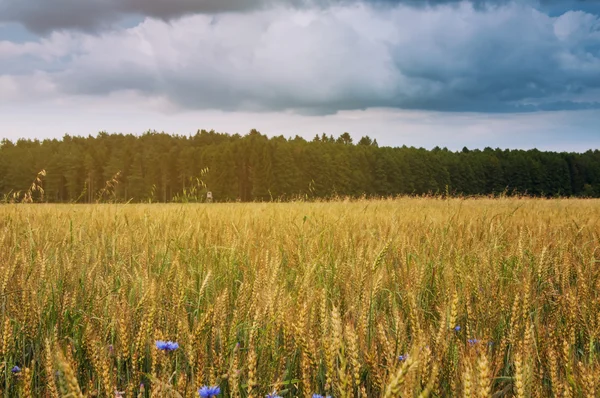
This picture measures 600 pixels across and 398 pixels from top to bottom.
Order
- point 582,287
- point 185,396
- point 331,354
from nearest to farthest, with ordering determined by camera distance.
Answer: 1. point 331,354
2. point 185,396
3. point 582,287

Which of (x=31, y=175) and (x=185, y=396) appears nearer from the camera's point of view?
(x=185, y=396)

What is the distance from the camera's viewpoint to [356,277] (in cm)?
218

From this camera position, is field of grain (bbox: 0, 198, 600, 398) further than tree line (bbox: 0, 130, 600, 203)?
No

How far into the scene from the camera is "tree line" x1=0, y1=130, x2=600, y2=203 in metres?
66.1

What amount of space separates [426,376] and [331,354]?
360 millimetres

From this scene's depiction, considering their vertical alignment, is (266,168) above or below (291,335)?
above

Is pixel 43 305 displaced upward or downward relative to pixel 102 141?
downward

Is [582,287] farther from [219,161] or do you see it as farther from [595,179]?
[595,179]

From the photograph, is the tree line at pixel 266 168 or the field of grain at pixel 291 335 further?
the tree line at pixel 266 168

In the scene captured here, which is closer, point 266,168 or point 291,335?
point 291,335

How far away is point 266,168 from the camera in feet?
211

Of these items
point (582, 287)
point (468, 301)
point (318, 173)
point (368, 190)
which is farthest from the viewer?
point (368, 190)

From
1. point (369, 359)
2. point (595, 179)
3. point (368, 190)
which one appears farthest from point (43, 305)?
point (595, 179)

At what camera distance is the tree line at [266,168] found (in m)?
66.1
